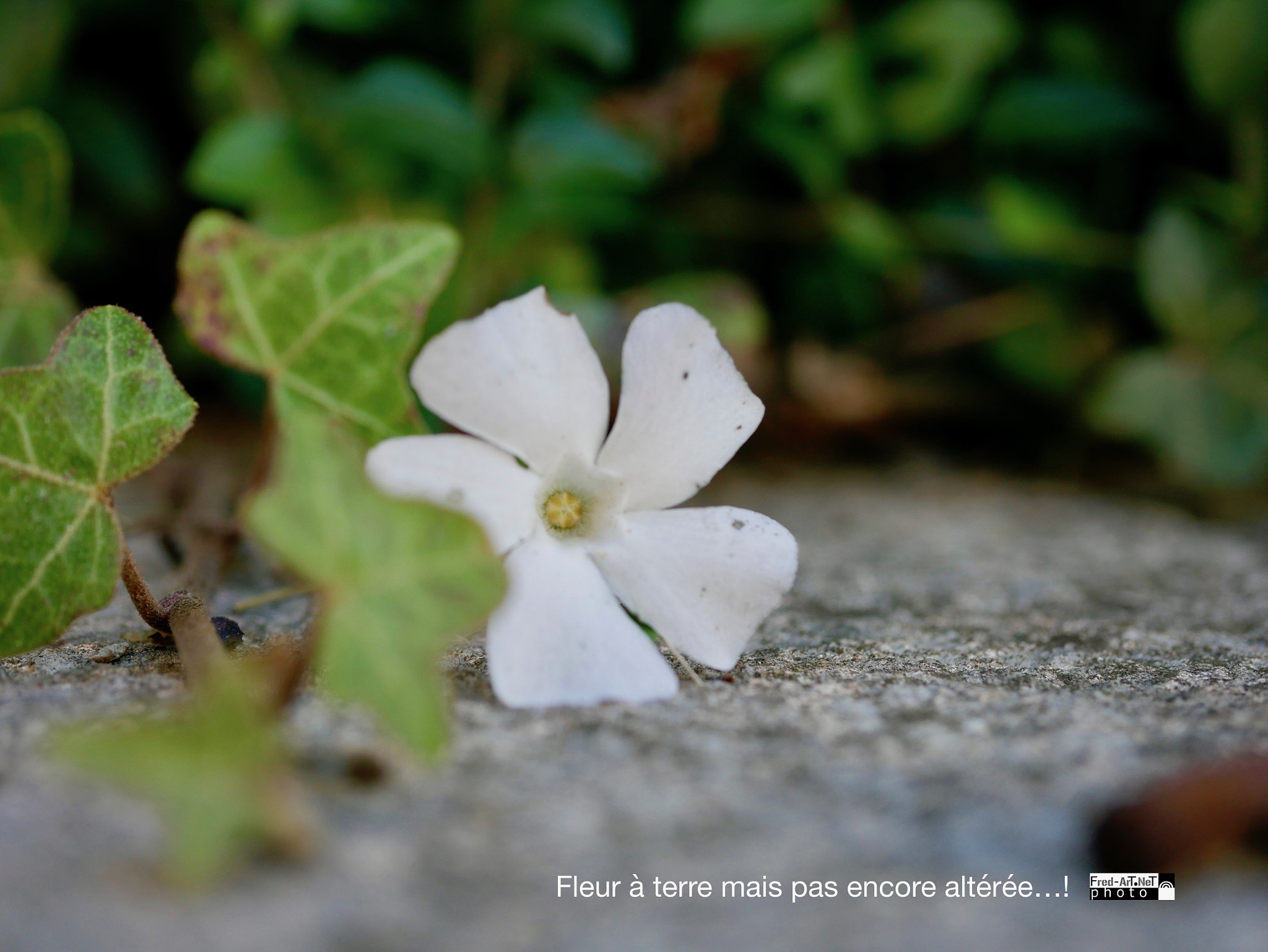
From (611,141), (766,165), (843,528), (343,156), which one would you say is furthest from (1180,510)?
(343,156)

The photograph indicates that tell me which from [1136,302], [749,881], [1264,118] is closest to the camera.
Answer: [749,881]

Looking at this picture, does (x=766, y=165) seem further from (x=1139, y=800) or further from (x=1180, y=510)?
(x=1139, y=800)

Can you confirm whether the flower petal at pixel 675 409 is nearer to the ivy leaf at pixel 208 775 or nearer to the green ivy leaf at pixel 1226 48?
the ivy leaf at pixel 208 775

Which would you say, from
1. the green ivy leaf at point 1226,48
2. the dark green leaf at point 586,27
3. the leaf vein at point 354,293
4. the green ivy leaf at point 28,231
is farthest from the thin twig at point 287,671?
the green ivy leaf at point 1226,48

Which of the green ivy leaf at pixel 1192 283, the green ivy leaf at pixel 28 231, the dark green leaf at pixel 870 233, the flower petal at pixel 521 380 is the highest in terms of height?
the dark green leaf at pixel 870 233

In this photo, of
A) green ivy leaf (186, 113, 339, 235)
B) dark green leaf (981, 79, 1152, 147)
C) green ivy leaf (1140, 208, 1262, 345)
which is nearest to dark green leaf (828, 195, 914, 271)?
dark green leaf (981, 79, 1152, 147)
